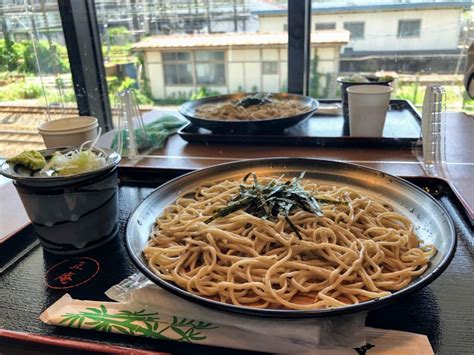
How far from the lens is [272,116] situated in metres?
2.01

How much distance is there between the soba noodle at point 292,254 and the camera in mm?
825

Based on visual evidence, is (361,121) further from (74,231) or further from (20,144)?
(20,144)

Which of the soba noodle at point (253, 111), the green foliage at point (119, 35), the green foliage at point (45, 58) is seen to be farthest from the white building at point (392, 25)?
the green foliage at point (45, 58)

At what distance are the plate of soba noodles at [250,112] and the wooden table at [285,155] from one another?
0.34ft

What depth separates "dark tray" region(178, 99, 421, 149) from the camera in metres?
1.78

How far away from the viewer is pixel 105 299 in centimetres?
88

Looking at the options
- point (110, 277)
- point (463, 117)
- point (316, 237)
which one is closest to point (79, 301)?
point (110, 277)

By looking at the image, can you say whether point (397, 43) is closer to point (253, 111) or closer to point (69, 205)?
point (253, 111)

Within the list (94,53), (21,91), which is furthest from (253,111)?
(21,91)

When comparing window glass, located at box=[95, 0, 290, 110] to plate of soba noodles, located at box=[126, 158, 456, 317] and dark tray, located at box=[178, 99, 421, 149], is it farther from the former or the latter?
plate of soba noodles, located at box=[126, 158, 456, 317]

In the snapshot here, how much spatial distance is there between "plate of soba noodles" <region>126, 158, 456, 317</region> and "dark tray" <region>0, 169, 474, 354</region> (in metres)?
0.06

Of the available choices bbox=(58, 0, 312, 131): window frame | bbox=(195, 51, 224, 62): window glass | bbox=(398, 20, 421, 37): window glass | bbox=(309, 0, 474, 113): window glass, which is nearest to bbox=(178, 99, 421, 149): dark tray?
bbox=(309, 0, 474, 113): window glass

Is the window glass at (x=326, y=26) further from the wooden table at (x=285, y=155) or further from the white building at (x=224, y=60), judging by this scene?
the wooden table at (x=285, y=155)

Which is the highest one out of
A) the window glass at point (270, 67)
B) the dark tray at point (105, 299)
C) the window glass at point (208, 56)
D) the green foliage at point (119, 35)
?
the green foliage at point (119, 35)
